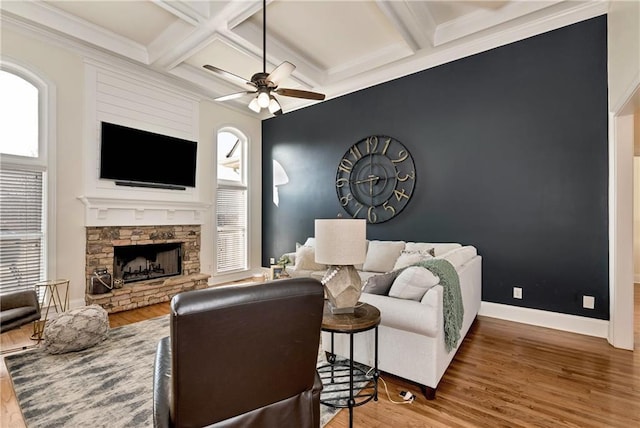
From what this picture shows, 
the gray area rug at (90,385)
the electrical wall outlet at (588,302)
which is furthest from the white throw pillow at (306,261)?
the electrical wall outlet at (588,302)

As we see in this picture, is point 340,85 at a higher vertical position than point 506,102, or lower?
higher

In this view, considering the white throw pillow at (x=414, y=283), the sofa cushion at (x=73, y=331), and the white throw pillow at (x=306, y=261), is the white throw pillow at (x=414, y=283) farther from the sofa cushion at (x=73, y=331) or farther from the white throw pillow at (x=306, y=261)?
the sofa cushion at (x=73, y=331)

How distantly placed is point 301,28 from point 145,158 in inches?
115

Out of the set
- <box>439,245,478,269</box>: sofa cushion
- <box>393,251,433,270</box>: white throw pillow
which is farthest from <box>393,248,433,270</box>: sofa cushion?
<box>439,245,478,269</box>: sofa cushion

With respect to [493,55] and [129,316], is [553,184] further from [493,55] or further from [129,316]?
[129,316]

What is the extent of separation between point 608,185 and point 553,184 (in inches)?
17.8

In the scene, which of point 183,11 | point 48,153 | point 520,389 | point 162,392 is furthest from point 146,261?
point 520,389

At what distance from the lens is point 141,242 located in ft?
15.1

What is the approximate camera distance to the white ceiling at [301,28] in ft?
11.1

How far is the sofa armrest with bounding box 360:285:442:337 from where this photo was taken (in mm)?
2047

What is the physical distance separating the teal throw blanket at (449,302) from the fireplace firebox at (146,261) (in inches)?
167

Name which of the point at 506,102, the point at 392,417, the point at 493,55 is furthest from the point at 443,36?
the point at 392,417

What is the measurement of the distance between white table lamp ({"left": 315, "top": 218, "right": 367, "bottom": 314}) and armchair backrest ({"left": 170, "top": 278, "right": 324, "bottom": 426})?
672 millimetres

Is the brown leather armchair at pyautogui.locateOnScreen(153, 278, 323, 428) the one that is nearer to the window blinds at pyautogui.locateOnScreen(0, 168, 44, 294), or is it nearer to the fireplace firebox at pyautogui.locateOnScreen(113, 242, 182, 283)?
the window blinds at pyautogui.locateOnScreen(0, 168, 44, 294)
